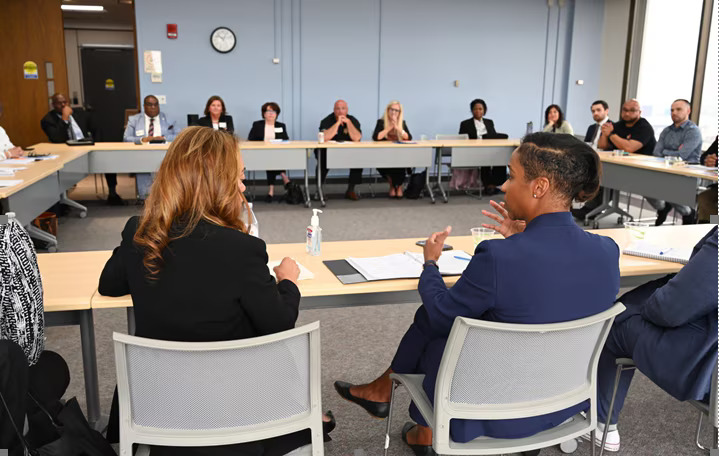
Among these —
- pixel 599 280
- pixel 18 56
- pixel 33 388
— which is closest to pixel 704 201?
pixel 599 280

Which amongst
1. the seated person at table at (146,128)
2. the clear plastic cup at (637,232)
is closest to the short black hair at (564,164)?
the clear plastic cup at (637,232)

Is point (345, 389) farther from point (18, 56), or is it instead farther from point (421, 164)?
point (18, 56)

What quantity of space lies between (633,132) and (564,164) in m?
5.72

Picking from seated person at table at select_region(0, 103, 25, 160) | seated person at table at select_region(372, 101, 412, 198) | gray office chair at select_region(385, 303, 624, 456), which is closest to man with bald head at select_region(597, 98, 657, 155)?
seated person at table at select_region(372, 101, 412, 198)

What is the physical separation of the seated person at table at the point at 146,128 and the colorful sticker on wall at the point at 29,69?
2868mm

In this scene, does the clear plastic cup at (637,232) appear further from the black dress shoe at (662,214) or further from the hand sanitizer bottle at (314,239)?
the black dress shoe at (662,214)

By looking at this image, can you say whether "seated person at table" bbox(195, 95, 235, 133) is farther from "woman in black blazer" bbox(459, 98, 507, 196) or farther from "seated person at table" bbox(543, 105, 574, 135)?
"seated person at table" bbox(543, 105, 574, 135)

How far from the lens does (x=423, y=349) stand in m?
2.08

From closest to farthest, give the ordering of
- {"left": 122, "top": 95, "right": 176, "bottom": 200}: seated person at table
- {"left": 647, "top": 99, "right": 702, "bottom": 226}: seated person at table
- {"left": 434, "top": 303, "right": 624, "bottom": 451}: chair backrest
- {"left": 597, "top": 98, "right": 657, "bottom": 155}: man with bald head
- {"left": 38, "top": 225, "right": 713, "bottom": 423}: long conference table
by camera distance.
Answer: {"left": 434, "top": 303, "right": 624, "bottom": 451}: chair backrest, {"left": 38, "top": 225, "right": 713, "bottom": 423}: long conference table, {"left": 647, "top": 99, "right": 702, "bottom": 226}: seated person at table, {"left": 597, "top": 98, "right": 657, "bottom": 155}: man with bald head, {"left": 122, "top": 95, "right": 176, "bottom": 200}: seated person at table

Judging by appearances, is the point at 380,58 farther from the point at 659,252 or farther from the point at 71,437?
the point at 71,437

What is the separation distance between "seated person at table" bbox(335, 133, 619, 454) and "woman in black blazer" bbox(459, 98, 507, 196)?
658 cm

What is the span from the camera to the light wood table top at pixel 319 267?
190 cm

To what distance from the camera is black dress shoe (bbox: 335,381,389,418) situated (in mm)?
2422

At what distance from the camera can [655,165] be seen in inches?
221
